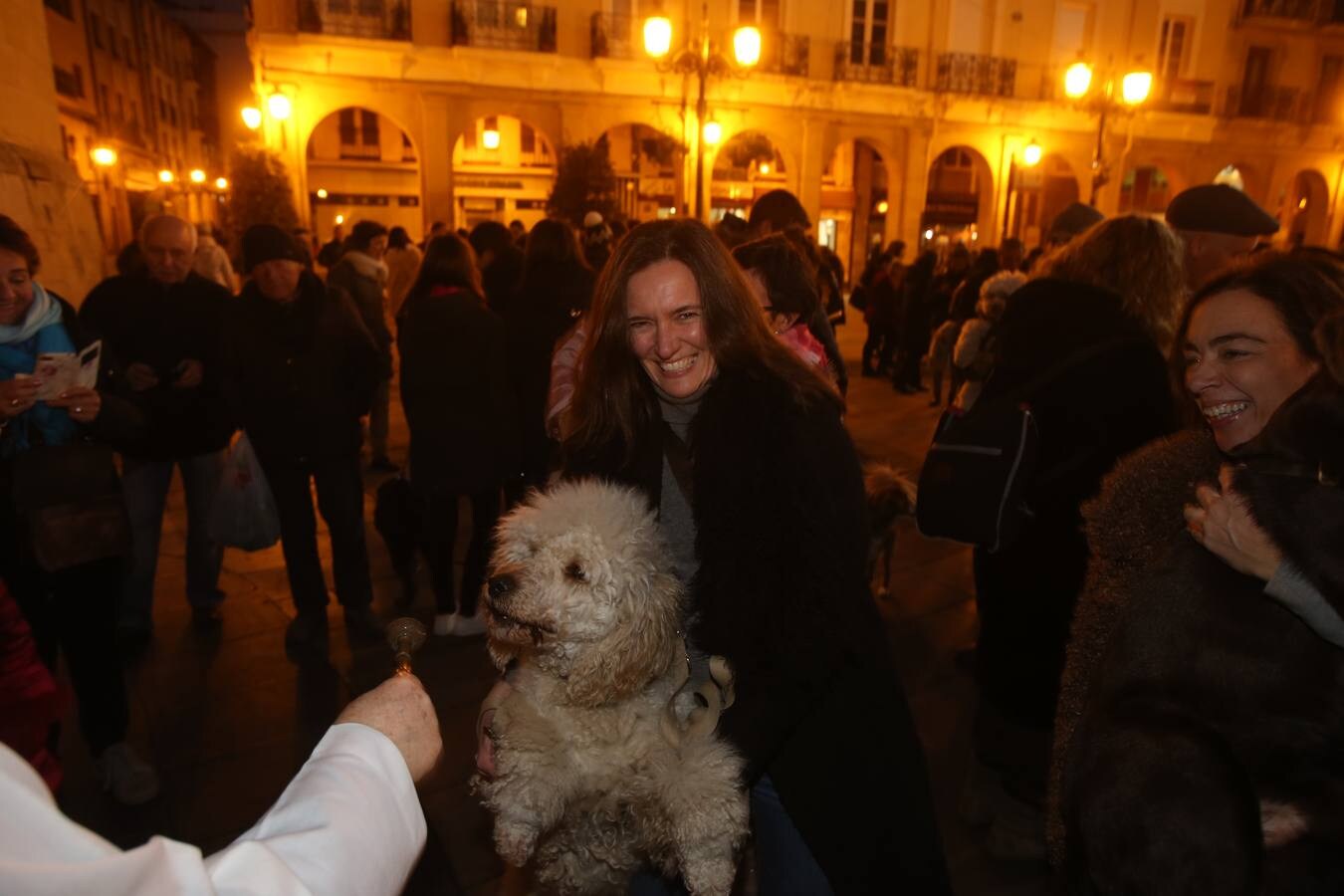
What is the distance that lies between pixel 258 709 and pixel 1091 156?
2509 cm

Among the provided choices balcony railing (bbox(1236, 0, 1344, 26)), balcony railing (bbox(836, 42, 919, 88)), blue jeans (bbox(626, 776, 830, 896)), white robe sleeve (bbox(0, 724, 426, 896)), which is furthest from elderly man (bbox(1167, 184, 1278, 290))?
balcony railing (bbox(1236, 0, 1344, 26))

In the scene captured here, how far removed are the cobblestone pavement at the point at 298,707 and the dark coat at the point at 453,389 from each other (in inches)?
36.4

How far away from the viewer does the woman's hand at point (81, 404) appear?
2.64 meters

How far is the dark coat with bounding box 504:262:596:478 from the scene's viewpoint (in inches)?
170

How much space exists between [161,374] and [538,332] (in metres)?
1.81

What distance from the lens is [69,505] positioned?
2.51m

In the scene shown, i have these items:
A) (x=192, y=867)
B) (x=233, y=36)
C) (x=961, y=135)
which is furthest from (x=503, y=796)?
(x=233, y=36)

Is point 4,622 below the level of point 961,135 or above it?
below

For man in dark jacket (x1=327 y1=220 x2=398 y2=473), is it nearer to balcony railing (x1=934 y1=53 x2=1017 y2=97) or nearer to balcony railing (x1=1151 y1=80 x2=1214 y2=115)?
balcony railing (x1=934 y1=53 x2=1017 y2=97)

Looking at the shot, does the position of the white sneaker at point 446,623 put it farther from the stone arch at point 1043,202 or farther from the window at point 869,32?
the stone arch at point 1043,202

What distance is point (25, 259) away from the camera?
8.63ft

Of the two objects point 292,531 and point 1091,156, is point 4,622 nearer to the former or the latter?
point 292,531

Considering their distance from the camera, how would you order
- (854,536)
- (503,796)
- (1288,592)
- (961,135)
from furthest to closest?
(961,135) → (854,536) → (503,796) → (1288,592)

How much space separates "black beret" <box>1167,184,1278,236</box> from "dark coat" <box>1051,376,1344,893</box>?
233 centimetres
